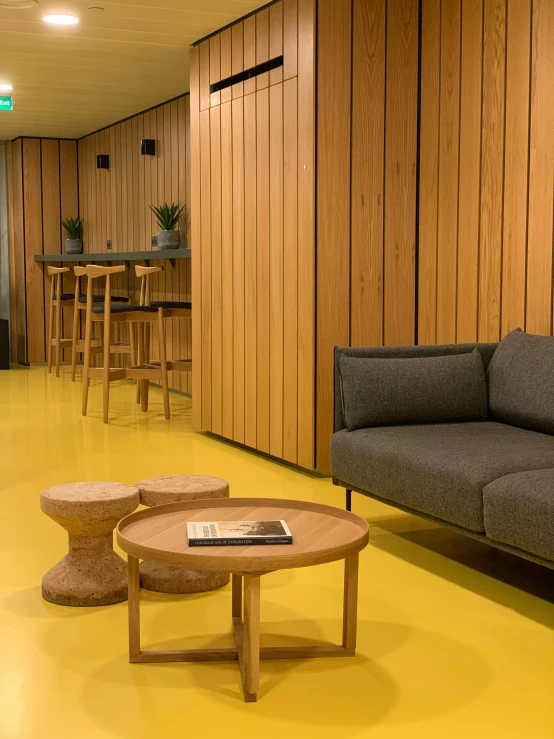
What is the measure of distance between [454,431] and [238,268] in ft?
7.27

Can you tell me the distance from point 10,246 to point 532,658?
875cm

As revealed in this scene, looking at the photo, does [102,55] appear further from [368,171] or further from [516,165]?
[516,165]

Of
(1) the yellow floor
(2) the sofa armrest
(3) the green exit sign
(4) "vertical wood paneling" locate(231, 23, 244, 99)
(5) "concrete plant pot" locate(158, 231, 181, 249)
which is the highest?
(3) the green exit sign

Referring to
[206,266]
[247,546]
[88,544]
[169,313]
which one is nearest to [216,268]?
[206,266]

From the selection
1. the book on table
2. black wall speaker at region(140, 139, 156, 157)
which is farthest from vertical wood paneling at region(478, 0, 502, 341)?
black wall speaker at region(140, 139, 156, 157)

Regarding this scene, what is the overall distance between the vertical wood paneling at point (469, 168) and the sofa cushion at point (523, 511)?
1.67 m

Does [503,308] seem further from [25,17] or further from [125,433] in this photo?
[25,17]

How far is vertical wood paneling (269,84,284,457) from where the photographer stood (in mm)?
4832

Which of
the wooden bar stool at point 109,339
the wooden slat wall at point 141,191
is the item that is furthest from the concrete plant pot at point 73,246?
the wooden bar stool at point 109,339

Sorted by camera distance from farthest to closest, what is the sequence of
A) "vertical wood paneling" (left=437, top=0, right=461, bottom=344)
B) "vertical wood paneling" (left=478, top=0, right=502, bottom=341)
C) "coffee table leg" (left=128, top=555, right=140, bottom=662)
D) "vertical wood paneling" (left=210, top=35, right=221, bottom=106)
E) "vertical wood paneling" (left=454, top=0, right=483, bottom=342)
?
"vertical wood paneling" (left=210, top=35, right=221, bottom=106), "vertical wood paneling" (left=437, top=0, right=461, bottom=344), "vertical wood paneling" (left=454, top=0, right=483, bottom=342), "vertical wood paneling" (left=478, top=0, right=502, bottom=341), "coffee table leg" (left=128, top=555, right=140, bottom=662)

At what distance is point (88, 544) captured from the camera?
286 cm

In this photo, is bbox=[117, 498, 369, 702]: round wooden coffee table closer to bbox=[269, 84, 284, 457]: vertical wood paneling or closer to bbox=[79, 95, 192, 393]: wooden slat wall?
bbox=[269, 84, 284, 457]: vertical wood paneling

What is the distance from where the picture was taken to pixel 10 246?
10.1 meters

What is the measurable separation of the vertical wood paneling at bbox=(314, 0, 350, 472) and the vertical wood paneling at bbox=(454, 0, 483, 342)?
540 millimetres
